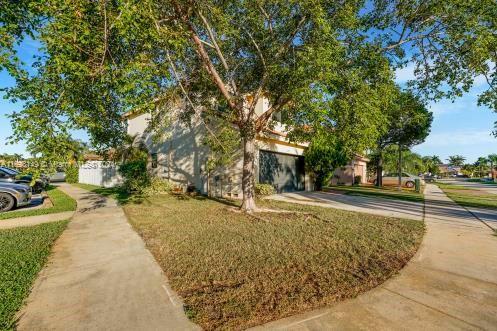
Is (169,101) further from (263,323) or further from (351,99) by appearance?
(263,323)

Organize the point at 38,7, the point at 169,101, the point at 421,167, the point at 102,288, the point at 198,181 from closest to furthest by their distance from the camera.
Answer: the point at 102,288
the point at 38,7
the point at 169,101
the point at 198,181
the point at 421,167

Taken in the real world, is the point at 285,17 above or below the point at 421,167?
above

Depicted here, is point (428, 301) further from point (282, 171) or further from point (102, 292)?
point (282, 171)

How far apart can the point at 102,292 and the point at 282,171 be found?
1333 cm

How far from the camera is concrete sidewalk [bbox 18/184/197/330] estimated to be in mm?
2963

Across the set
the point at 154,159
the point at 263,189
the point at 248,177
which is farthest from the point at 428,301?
the point at 154,159

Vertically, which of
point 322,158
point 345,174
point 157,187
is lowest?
point 157,187

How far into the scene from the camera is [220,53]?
822 centimetres

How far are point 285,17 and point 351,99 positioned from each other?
3303mm

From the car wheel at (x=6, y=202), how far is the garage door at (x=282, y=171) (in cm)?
1074

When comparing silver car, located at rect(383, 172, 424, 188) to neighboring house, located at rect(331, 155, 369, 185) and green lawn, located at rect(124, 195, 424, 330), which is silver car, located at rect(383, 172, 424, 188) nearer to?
neighboring house, located at rect(331, 155, 369, 185)

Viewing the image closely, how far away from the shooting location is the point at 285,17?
319 inches

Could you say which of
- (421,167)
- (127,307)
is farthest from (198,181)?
(421,167)

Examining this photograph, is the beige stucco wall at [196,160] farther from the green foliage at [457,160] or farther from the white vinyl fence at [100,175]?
the green foliage at [457,160]
